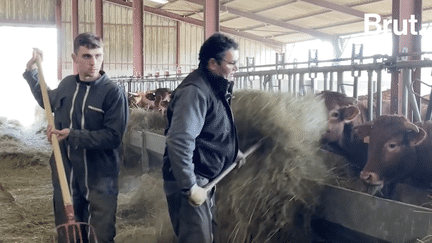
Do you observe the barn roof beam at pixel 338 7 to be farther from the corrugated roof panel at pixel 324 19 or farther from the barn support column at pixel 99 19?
the barn support column at pixel 99 19

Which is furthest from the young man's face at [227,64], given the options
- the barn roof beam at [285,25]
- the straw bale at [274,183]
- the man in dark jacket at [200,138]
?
the barn roof beam at [285,25]

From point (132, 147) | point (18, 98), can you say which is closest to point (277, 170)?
point (132, 147)

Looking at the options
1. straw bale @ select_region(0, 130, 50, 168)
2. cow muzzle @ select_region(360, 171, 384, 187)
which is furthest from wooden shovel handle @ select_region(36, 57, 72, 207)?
straw bale @ select_region(0, 130, 50, 168)

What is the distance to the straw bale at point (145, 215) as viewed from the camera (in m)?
3.81

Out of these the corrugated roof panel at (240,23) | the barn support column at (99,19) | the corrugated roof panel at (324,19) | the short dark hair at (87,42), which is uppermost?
the corrugated roof panel at (240,23)

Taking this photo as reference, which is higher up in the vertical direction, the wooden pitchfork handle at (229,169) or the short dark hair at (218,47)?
the short dark hair at (218,47)

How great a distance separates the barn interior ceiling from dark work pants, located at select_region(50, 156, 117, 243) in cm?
1552

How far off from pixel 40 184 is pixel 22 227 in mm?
2042

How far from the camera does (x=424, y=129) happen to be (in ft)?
10.6

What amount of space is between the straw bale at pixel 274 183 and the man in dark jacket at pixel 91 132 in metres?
0.79

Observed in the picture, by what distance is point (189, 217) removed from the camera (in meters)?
2.56

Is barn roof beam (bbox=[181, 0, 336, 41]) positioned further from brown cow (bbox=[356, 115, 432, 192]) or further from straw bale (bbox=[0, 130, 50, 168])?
brown cow (bbox=[356, 115, 432, 192])

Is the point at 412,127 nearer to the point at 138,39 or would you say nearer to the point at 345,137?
the point at 345,137

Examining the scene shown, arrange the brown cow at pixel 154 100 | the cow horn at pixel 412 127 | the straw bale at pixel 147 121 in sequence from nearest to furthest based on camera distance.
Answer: the cow horn at pixel 412 127 → the straw bale at pixel 147 121 → the brown cow at pixel 154 100
